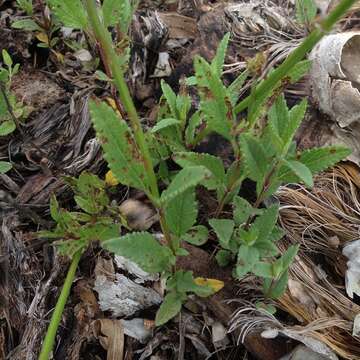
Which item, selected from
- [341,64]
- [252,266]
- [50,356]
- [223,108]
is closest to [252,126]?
[223,108]

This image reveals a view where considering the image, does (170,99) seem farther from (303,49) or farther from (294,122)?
(303,49)

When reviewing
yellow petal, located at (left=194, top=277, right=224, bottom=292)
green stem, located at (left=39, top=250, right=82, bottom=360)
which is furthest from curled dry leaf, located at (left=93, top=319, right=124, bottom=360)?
yellow petal, located at (left=194, top=277, right=224, bottom=292)

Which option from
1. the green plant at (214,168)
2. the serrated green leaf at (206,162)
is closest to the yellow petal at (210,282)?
the green plant at (214,168)

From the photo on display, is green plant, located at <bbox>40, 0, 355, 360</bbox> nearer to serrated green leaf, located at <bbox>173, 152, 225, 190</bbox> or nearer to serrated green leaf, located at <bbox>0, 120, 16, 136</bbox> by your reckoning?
serrated green leaf, located at <bbox>173, 152, 225, 190</bbox>

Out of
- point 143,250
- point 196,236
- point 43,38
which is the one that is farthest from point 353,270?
point 43,38

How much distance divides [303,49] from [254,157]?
282mm

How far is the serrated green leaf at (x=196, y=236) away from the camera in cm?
125

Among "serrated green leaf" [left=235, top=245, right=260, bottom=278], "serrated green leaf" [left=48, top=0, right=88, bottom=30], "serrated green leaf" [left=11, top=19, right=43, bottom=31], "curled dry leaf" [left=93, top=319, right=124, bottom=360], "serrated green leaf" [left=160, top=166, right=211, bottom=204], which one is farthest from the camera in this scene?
"serrated green leaf" [left=11, top=19, right=43, bottom=31]

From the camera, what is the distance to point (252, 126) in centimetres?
117

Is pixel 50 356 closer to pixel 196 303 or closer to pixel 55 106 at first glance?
pixel 196 303

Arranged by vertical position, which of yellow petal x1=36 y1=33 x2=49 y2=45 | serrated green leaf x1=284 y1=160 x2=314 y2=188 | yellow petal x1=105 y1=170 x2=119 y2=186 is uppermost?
serrated green leaf x1=284 y1=160 x2=314 y2=188

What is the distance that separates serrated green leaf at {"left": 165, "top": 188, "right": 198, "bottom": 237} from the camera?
1136mm

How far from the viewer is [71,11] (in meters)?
1.24

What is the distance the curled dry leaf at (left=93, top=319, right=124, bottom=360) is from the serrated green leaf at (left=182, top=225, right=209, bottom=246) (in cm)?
34
